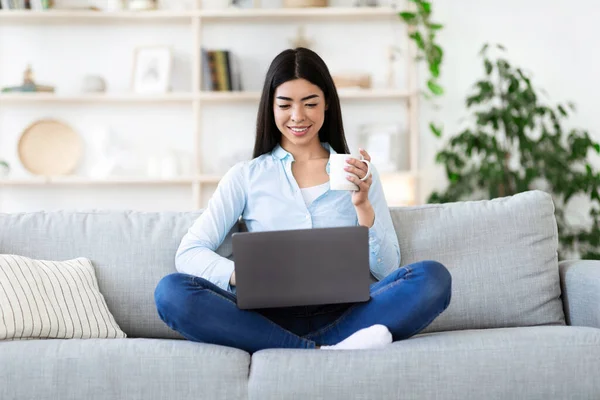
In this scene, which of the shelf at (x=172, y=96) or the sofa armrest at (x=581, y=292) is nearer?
the sofa armrest at (x=581, y=292)

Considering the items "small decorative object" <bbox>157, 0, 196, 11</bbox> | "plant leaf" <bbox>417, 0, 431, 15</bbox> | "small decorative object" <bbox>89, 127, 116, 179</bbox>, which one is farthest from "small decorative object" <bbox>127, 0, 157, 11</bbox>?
"plant leaf" <bbox>417, 0, 431, 15</bbox>

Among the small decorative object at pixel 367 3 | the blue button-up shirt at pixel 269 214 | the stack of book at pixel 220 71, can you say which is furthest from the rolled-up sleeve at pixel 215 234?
the small decorative object at pixel 367 3

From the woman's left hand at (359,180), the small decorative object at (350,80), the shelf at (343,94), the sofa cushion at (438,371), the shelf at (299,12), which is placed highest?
the shelf at (299,12)

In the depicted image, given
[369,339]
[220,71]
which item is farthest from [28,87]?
[369,339]

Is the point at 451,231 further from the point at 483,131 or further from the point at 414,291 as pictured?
the point at 483,131

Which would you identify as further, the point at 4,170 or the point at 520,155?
the point at 4,170

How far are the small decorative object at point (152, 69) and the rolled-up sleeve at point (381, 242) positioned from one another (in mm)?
2225

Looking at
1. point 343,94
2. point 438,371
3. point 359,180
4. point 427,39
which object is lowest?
point 438,371

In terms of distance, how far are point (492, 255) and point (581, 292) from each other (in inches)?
10.2

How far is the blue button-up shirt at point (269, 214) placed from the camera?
214 centimetres

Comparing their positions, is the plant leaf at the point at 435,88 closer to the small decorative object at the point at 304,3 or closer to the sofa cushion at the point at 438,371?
the small decorative object at the point at 304,3

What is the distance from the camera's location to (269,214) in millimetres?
2234

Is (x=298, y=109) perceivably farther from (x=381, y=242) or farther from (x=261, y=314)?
(x=261, y=314)

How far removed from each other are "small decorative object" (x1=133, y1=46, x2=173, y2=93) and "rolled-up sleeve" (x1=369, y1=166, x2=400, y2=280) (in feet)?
7.30
